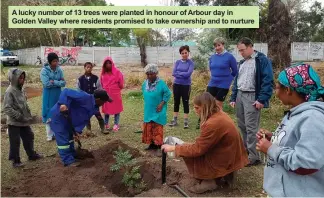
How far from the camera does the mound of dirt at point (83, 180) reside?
4087 millimetres

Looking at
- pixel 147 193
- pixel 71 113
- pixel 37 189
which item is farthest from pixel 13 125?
pixel 147 193

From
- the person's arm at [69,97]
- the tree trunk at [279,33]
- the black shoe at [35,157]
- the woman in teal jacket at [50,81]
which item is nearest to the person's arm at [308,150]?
the person's arm at [69,97]

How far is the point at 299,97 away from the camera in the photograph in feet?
6.86

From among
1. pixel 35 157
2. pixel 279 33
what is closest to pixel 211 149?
pixel 35 157

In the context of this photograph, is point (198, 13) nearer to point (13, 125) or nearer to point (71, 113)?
point (71, 113)

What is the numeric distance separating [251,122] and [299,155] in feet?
9.32

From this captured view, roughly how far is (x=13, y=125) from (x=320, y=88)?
172 inches

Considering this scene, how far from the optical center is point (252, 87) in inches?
184

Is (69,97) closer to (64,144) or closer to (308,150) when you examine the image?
(64,144)

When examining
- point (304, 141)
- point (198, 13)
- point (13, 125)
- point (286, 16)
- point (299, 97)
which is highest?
point (286, 16)

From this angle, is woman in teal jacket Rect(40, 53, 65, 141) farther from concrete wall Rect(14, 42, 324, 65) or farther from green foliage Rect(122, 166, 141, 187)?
concrete wall Rect(14, 42, 324, 65)

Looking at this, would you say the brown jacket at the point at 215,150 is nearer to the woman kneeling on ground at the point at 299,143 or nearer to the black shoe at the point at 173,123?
the woman kneeling on ground at the point at 299,143

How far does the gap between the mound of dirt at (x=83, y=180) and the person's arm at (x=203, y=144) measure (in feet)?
2.56

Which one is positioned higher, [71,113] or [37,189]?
[71,113]
